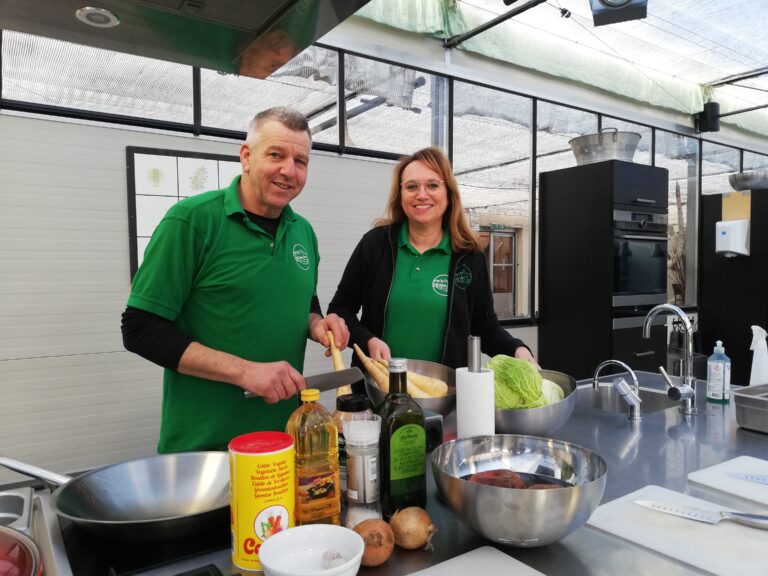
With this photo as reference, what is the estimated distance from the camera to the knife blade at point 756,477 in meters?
1.16

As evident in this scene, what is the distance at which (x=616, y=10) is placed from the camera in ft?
8.52

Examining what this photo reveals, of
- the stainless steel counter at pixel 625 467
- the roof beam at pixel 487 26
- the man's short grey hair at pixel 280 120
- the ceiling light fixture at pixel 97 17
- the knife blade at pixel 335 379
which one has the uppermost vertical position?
the roof beam at pixel 487 26

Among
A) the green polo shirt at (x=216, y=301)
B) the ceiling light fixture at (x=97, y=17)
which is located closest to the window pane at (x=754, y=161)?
the green polo shirt at (x=216, y=301)

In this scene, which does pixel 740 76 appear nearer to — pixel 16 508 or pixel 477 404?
pixel 477 404

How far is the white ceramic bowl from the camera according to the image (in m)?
0.71

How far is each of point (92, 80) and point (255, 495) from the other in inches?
124

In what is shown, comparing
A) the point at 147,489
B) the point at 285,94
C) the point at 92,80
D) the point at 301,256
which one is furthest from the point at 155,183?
the point at 147,489

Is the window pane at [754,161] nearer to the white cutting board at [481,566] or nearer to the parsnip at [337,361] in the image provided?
the parsnip at [337,361]

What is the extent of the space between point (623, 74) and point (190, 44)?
5.38 meters

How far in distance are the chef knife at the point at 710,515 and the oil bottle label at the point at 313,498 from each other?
630 mm

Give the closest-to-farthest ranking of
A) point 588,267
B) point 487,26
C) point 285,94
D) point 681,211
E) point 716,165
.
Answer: point 285,94, point 487,26, point 588,267, point 681,211, point 716,165

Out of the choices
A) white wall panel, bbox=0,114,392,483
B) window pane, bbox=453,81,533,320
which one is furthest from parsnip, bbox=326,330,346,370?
window pane, bbox=453,81,533,320

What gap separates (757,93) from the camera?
21.1 feet

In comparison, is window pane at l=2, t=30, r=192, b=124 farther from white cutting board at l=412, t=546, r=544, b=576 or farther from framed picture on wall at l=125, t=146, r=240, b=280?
white cutting board at l=412, t=546, r=544, b=576
